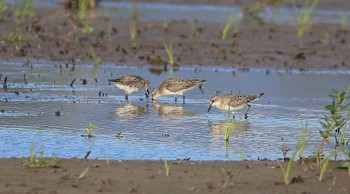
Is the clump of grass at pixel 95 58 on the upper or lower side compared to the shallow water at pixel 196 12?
lower

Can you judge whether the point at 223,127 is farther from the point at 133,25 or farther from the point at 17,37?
the point at 133,25

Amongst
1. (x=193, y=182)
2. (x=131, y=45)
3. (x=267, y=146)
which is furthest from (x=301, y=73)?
(x=193, y=182)

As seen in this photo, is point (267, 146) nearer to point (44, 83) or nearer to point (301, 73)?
point (44, 83)

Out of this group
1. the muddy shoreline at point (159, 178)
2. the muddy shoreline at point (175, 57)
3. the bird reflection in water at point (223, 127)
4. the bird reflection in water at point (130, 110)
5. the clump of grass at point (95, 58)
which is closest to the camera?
the muddy shoreline at point (159, 178)

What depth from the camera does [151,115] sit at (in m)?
13.1

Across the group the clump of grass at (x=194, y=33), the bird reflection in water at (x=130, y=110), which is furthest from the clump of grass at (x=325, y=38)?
the bird reflection in water at (x=130, y=110)

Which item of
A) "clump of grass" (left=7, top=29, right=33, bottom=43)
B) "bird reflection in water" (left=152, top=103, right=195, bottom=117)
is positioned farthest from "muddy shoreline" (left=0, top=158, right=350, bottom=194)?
"clump of grass" (left=7, top=29, right=33, bottom=43)

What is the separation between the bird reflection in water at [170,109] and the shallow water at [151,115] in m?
0.01

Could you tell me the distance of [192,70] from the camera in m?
17.8

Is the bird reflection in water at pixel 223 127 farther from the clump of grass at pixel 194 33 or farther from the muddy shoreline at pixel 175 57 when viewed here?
the clump of grass at pixel 194 33

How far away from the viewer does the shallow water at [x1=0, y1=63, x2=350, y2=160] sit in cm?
1055

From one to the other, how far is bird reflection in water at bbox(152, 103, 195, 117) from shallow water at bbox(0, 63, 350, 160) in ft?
0.05

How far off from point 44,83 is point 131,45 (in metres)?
4.52

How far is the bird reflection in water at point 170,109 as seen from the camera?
528 inches
